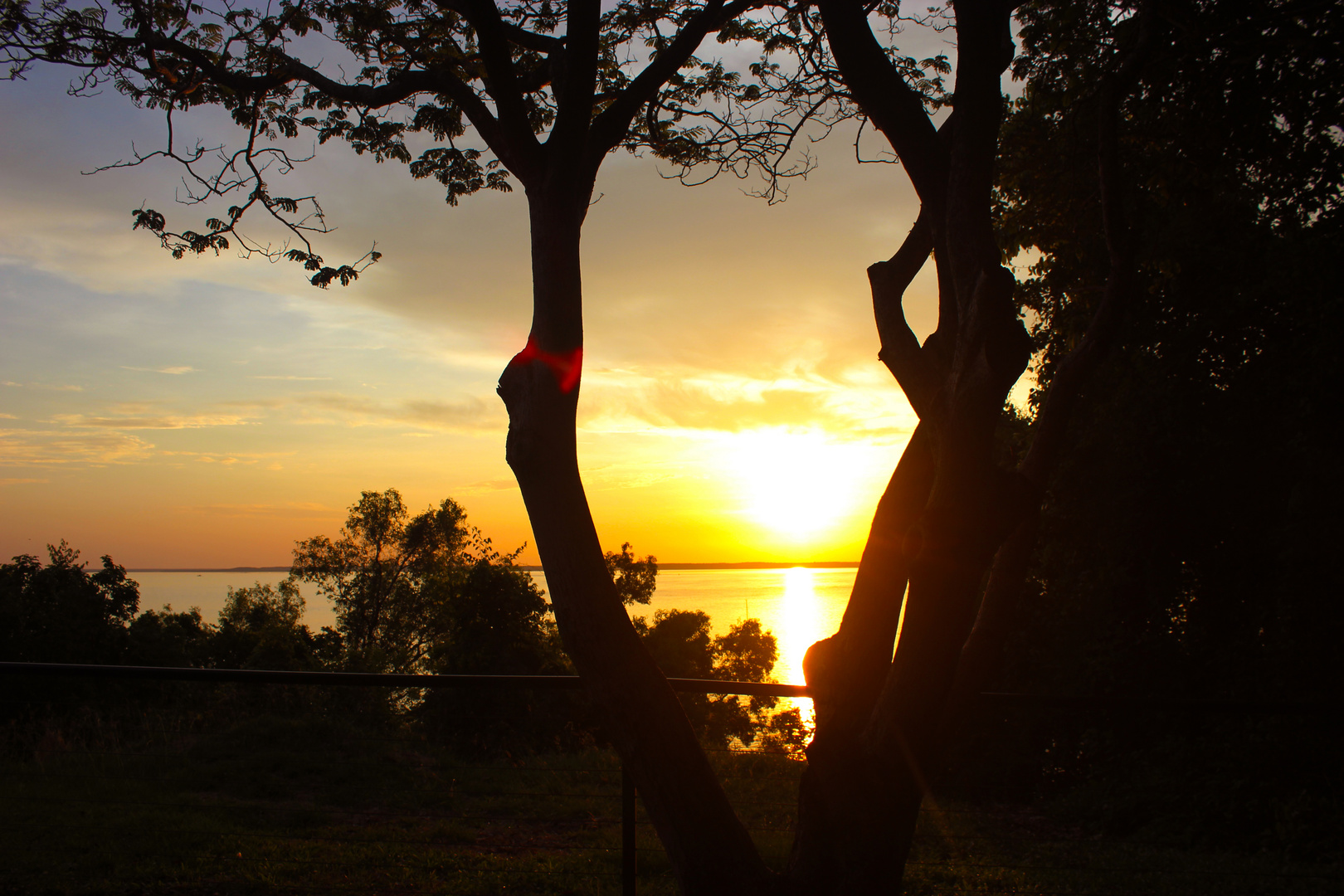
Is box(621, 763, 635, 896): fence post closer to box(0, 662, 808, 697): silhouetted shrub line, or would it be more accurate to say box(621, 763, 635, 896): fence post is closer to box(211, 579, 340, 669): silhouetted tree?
box(0, 662, 808, 697): silhouetted shrub line

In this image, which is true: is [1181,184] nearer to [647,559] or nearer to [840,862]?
[840,862]

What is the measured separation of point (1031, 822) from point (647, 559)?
497 inches

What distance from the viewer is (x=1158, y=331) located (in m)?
9.91

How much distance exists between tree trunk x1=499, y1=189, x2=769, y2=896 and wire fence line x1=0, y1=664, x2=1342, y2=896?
0.41 meters

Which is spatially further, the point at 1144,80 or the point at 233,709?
the point at 233,709

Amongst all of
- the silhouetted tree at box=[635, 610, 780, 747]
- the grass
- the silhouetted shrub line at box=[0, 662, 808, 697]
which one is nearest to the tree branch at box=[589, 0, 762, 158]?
the silhouetted shrub line at box=[0, 662, 808, 697]

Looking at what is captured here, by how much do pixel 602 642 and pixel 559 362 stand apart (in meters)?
0.90

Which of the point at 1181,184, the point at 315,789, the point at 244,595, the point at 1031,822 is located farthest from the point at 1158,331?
the point at 244,595

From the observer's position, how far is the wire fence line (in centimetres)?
372

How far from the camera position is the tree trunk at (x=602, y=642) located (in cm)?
236

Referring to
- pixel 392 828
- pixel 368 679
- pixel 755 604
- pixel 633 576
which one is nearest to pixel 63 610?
pixel 633 576

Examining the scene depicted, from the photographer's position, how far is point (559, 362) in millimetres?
2613

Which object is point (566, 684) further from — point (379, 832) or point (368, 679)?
point (379, 832)

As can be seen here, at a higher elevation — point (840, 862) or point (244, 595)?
point (840, 862)
